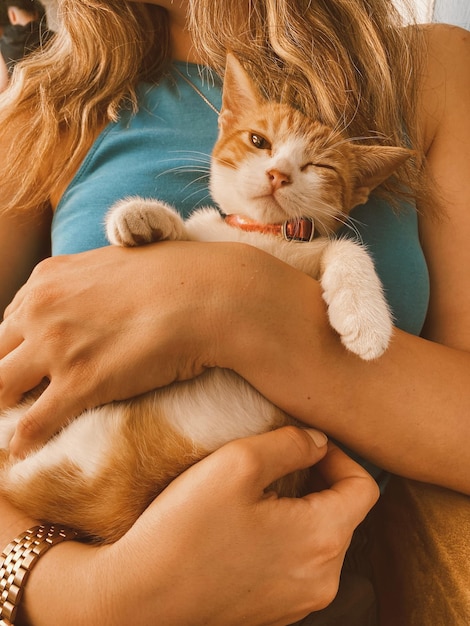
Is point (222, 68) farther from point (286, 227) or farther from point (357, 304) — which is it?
point (357, 304)

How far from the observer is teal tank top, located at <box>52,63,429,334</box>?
882mm

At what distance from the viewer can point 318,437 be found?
72cm

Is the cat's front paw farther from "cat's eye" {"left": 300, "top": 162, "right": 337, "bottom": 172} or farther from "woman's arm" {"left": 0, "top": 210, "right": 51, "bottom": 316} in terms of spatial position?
"woman's arm" {"left": 0, "top": 210, "right": 51, "bottom": 316}

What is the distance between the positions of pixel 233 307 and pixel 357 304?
0.18 metres

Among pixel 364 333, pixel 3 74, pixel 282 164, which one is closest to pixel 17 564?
pixel 364 333

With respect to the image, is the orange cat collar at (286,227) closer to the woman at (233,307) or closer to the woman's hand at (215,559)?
the woman at (233,307)

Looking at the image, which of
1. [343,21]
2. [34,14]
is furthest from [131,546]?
[34,14]

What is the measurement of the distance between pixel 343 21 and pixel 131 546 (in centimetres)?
100

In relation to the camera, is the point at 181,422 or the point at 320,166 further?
the point at 320,166

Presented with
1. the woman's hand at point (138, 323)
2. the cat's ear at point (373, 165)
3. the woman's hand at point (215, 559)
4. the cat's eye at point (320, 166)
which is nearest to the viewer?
the woman's hand at point (215, 559)

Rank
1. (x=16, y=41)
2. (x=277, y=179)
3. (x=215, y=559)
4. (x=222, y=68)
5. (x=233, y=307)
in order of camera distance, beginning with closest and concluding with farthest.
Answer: (x=215, y=559), (x=233, y=307), (x=277, y=179), (x=222, y=68), (x=16, y=41)

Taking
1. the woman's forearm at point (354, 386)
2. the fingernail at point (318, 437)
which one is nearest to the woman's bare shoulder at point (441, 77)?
the woman's forearm at point (354, 386)

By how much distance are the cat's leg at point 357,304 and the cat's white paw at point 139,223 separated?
269 mm

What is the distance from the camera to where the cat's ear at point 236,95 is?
0.93 m
